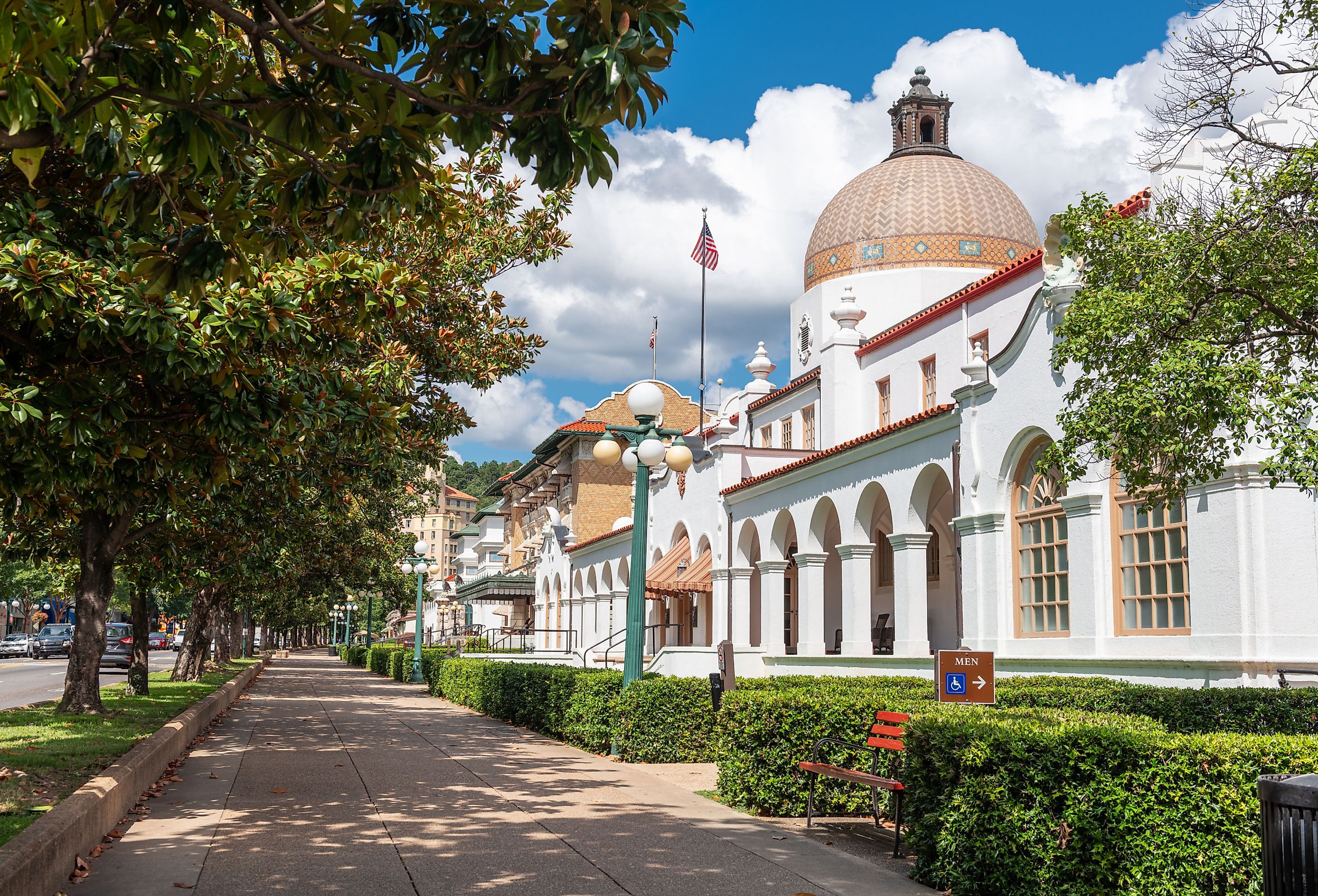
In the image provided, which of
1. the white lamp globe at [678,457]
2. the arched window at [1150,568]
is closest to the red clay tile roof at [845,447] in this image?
the arched window at [1150,568]

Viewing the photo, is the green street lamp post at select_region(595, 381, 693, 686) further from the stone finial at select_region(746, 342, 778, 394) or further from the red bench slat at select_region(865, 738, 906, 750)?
the stone finial at select_region(746, 342, 778, 394)

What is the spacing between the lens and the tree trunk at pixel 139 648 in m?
22.4

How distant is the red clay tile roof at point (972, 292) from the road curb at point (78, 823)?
14.9 metres

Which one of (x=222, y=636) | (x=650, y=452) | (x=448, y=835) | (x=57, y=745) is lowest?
(x=448, y=835)

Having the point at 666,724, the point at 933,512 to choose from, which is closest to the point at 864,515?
the point at 933,512

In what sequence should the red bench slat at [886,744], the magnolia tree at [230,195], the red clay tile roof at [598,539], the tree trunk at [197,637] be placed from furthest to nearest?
the red clay tile roof at [598,539] < the tree trunk at [197,637] < the red bench slat at [886,744] < the magnolia tree at [230,195]

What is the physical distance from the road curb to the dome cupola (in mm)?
22480

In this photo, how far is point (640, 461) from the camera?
1445 centimetres

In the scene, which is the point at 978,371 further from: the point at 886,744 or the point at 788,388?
the point at 788,388

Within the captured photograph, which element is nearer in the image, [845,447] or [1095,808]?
[1095,808]

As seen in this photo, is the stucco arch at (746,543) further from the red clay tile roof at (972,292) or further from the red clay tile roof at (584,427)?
the red clay tile roof at (584,427)

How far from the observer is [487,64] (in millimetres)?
5047

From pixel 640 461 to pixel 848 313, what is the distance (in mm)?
15974

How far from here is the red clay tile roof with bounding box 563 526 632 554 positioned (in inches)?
1463
